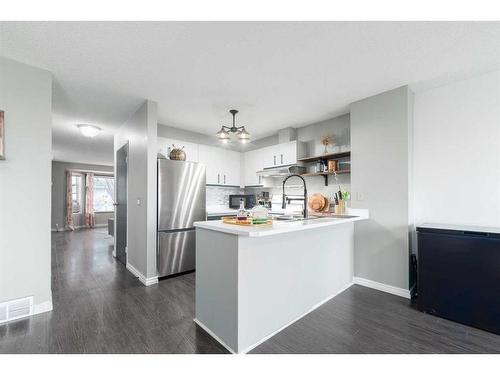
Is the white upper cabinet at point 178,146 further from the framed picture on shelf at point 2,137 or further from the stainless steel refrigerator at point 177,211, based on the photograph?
the framed picture on shelf at point 2,137

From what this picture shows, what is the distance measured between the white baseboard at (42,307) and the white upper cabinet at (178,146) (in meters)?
2.50

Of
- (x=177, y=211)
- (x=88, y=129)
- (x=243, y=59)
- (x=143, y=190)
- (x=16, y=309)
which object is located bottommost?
(x=16, y=309)

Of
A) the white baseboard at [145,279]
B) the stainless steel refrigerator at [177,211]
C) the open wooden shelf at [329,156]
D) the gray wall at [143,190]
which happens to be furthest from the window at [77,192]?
the open wooden shelf at [329,156]

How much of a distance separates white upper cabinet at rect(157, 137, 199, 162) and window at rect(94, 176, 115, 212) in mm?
6588

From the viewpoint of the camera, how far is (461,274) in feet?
6.48

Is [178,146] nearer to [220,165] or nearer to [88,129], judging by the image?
[220,165]

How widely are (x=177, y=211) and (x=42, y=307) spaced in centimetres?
169

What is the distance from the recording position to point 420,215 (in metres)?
2.70

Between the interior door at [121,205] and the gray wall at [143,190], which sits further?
the interior door at [121,205]

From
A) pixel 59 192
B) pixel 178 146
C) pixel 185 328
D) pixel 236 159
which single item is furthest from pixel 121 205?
pixel 59 192

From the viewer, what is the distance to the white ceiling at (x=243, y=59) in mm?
1664

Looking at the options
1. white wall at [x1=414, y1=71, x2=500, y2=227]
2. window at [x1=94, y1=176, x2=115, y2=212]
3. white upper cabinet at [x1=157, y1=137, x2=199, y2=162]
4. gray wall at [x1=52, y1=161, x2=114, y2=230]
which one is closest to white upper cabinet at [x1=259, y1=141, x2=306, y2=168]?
white upper cabinet at [x1=157, y1=137, x2=199, y2=162]

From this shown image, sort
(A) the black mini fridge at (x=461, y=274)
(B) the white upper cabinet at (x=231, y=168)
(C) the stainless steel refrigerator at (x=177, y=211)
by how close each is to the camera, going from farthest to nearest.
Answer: (B) the white upper cabinet at (x=231, y=168) < (C) the stainless steel refrigerator at (x=177, y=211) < (A) the black mini fridge at (x=461, y=274)
